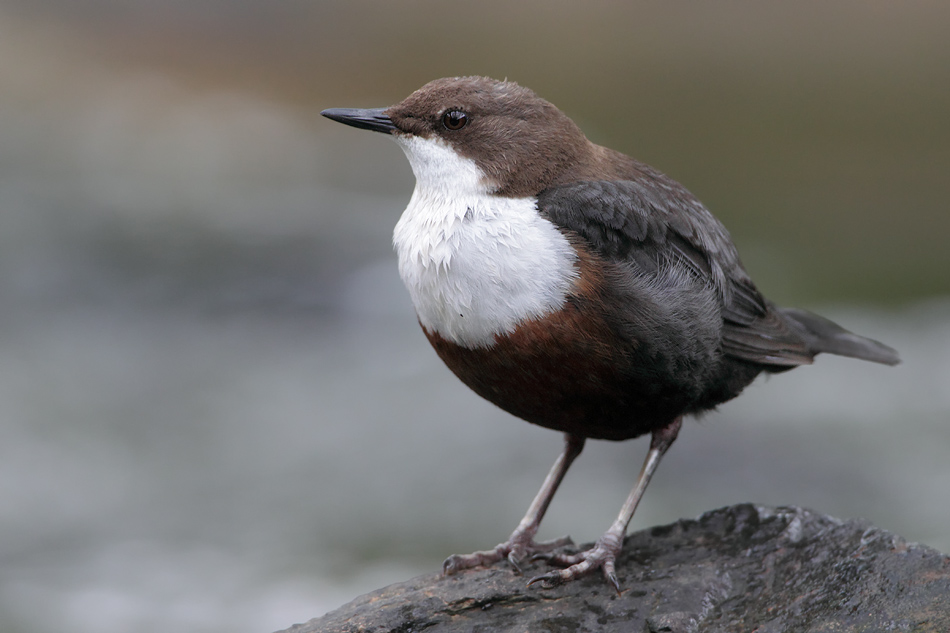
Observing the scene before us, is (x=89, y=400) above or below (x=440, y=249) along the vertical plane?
above

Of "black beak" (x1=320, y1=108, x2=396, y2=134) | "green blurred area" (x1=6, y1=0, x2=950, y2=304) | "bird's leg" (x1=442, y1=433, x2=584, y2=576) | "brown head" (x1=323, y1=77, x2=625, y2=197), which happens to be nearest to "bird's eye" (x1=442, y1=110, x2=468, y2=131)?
"brown head" (x1=323, y1=77, x2=625, y2=197)

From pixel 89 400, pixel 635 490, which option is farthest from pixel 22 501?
pixel 635 490

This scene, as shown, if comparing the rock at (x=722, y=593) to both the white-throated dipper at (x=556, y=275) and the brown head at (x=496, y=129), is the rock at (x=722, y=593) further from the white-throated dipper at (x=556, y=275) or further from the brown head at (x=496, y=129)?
the brown head at (x=496, y=129)

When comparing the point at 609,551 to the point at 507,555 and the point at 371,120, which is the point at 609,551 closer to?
the point at 507,555

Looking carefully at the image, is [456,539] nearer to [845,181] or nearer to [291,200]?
[291,200]

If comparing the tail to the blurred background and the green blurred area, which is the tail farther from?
the green blurred area

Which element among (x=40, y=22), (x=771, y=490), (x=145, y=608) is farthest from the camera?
(x=40, y=22)

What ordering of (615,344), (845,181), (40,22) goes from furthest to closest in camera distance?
1. (40,22)
2. (845,181)
3. (615,344)
